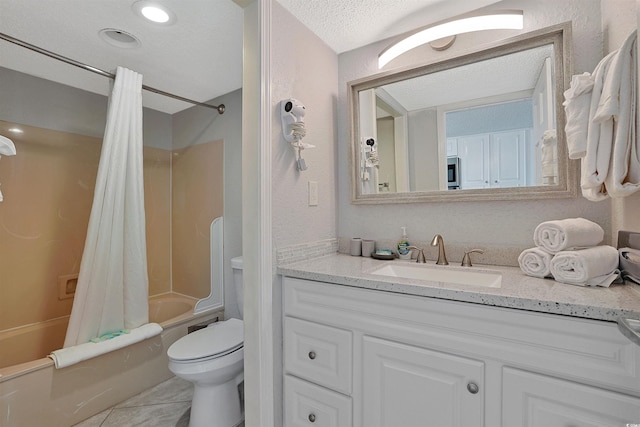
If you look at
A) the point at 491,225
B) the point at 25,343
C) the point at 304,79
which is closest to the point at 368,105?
the point at 304,79

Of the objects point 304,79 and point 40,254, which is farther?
point 40,254

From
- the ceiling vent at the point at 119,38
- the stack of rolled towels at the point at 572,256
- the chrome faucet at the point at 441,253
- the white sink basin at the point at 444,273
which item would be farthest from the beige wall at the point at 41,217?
the stack of rolled towels at the point at 572,256

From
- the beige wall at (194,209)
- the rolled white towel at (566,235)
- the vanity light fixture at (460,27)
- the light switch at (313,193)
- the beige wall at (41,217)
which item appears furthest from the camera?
the beige wall at (194,209)

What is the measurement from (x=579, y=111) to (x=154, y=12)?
76.3 inches

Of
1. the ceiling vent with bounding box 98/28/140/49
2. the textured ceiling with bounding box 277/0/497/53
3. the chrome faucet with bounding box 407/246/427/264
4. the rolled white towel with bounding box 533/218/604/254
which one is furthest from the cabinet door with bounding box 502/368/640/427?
the ceiling vent with bounding box 98/28/140/49

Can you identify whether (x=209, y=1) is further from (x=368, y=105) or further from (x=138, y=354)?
(x=138, y=354)

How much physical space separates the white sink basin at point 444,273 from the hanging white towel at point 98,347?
5.37ft

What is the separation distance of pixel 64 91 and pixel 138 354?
2.11m

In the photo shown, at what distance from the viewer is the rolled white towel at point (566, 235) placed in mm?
958

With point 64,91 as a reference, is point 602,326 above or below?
below

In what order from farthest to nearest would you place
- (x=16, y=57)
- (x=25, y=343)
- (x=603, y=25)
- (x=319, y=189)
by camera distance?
(x=25, y=343) → (x=16, y=57) → (x=319, y=189) → (x=603, y=25)

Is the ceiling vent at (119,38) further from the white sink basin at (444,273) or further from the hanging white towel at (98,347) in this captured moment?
the white sink basin at (444,273)

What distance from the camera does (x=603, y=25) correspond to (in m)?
1.11

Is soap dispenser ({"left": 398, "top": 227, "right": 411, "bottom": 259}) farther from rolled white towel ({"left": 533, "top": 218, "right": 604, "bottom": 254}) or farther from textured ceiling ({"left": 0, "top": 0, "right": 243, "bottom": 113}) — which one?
textured ceiling ({"left": 0, "top": 0, "right": 243, "bottom": 113})
